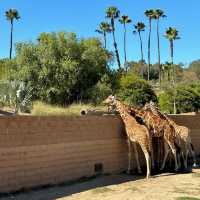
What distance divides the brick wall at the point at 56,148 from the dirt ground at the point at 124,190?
410mm

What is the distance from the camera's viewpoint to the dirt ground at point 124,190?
36.9ft

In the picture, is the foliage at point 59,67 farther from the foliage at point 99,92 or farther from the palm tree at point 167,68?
the palm tree at point 167,68

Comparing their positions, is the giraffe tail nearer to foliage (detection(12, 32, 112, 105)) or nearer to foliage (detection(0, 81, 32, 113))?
foliage (detection(0, 81, 32, 113))

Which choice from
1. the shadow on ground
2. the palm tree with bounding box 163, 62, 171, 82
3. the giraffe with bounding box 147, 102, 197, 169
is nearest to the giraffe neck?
the giraffe with bounding box 147, 102, 197, 169

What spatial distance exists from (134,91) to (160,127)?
18.7 m

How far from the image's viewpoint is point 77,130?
13.6 m

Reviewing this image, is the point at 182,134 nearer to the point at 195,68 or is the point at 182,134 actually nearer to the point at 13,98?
the point at 13,98

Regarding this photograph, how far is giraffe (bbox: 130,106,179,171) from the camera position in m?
16.1

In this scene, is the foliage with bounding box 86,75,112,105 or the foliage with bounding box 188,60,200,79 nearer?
the foliage with bounding box 86,75,112,105

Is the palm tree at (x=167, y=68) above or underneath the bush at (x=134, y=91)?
above

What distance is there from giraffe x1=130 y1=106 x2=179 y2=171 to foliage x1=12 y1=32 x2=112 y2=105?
43.1ft

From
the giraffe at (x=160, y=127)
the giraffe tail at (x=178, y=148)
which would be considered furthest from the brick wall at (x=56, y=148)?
the giraffe tail at (x=178, y=148)

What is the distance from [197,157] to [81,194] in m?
9.17

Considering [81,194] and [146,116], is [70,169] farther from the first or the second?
[146,116]
